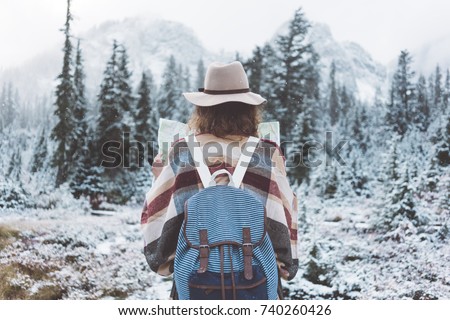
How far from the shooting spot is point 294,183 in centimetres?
1177

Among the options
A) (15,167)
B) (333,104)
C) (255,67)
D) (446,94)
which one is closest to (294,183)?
(333,104)

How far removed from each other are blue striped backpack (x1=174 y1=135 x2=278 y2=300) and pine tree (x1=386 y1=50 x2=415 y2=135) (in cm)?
686

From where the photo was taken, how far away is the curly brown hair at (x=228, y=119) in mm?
2213

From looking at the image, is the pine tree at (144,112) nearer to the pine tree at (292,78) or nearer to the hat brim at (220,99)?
the pine tree at (292,78)

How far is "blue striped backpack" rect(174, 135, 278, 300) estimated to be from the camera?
1.97 metres

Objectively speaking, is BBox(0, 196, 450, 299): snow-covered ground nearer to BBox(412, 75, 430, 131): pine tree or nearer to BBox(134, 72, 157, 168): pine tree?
BBox(412, 75, 430, 131): pine tree

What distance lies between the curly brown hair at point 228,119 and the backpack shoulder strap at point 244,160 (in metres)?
0.08

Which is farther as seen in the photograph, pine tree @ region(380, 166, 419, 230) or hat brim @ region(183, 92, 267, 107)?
pine tree @ region(380, 166, 419, 230)

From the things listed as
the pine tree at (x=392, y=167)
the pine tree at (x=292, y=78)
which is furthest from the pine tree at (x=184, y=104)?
the pine tree at (x=392, y=167)

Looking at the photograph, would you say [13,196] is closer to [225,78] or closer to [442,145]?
[225,78]

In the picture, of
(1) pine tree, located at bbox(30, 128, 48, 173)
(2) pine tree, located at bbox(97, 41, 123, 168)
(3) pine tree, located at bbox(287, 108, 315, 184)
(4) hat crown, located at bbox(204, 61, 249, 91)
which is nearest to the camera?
(4) hat crown, located at bbox(204, 61, 249, 91)

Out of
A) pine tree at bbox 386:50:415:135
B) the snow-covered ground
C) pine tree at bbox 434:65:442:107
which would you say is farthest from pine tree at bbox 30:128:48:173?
pine tree at bbox 434:65:442:107

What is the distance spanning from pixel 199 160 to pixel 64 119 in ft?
23.4

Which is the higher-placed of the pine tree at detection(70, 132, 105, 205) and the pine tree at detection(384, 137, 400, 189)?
the pine tree at detection(384, 137, 400, 189)
